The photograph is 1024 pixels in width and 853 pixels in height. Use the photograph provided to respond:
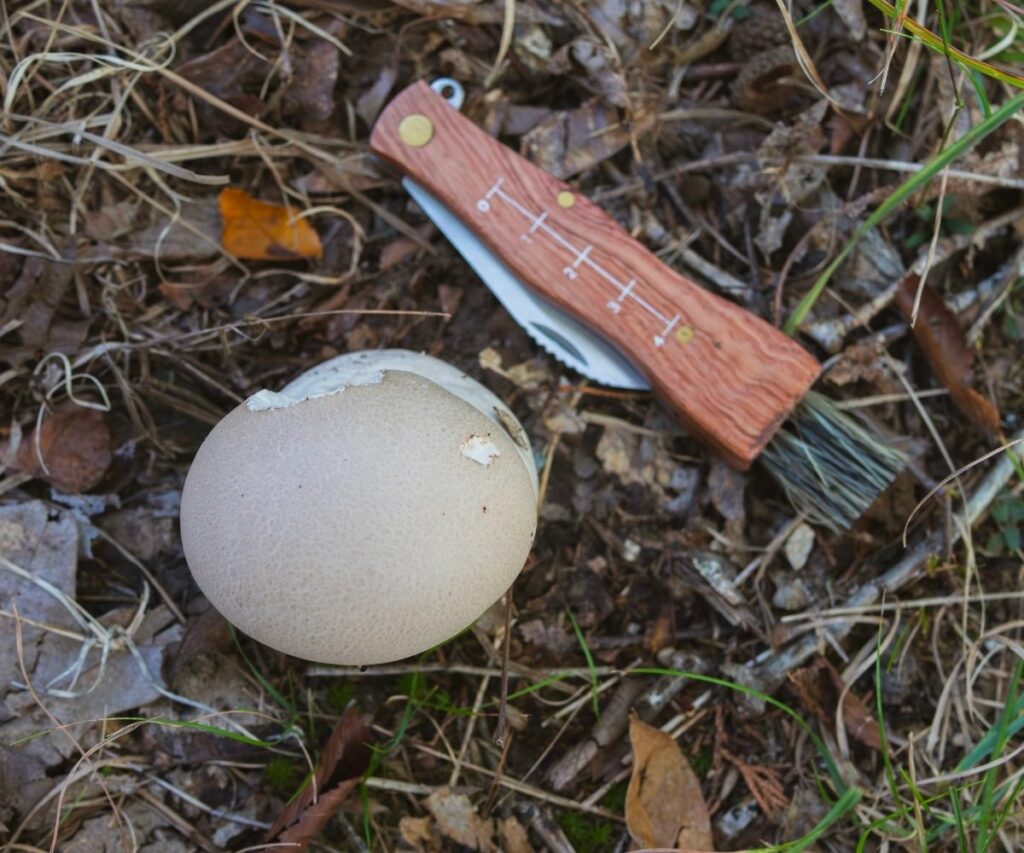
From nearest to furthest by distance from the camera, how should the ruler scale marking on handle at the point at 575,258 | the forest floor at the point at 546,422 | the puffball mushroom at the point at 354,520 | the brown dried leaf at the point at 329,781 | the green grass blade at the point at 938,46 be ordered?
the puffball mushroom at the point at 354,520 → the green grass blade at the point at 938,46 → the brown dried leaf at the point at 329,781 → the forest floor at the point at 546,422 → the ruler scale marking on handle at the point at 575,258

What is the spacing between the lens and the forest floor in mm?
1922

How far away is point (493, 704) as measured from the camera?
200 cm

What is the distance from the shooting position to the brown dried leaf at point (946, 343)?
2.12 meters

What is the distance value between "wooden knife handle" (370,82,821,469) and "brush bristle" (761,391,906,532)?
0.30ft

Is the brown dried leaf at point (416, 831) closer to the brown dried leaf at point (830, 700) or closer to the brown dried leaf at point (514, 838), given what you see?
the brown dried leaf at point (514, 838)

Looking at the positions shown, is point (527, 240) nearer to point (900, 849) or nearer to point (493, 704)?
point (493, 704)

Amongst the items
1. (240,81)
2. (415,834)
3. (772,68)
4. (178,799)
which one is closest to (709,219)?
(772,68)

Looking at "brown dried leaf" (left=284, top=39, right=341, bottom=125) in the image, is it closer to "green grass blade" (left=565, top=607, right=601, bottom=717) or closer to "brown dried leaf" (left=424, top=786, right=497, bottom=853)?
"green grass blade" (left=565, top=607, right=601, bottom=717)

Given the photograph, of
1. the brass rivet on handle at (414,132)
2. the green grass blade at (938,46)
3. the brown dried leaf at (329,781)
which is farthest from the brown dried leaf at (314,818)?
the green grass blade at (938,46)

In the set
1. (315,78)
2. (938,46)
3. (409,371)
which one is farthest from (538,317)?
(938,46)

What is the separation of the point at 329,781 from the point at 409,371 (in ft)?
3.11

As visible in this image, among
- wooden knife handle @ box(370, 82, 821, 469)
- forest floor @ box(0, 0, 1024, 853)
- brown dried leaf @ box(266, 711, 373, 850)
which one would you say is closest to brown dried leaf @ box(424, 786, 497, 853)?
forest floor @ box(0, 0, 1024, 853)

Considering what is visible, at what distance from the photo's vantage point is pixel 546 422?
84.7 inches

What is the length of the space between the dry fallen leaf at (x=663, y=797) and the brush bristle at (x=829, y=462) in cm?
68
